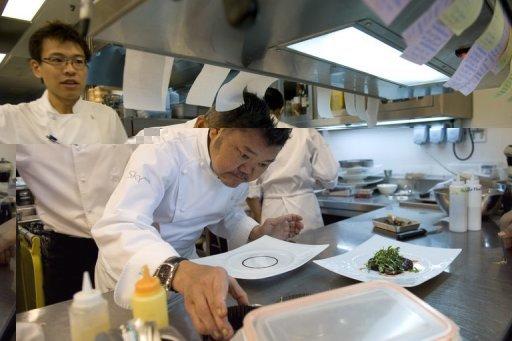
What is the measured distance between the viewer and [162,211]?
0.81 m

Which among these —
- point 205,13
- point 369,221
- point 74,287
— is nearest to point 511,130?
point 369,221

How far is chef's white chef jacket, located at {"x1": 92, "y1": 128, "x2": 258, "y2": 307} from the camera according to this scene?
539 mm

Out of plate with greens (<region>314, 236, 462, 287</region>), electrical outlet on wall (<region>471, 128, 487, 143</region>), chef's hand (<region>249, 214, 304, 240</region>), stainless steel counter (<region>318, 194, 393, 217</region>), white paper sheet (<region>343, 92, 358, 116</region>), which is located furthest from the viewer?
electrical outlet on wall (<region>471, 128, 487, 143</region>)

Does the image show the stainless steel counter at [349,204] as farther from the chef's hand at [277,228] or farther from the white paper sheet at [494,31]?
the white paper sheet at [494,31]

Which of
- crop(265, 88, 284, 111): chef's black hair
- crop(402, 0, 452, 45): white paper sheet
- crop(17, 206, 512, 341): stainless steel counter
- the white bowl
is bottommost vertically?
crop(17, 206, 512, 341): stainless steel counter

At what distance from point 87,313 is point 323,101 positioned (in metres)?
0.63

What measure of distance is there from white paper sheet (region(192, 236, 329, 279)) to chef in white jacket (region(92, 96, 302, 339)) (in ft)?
0.32

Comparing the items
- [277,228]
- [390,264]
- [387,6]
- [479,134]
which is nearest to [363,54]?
[387,6]

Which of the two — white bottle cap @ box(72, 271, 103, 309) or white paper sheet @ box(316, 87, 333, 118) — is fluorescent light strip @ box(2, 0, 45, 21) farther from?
white paper sheet @ box(316, 87, 333, 118)

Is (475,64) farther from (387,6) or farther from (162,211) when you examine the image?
(162,211)

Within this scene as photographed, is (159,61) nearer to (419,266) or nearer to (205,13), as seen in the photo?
(205,13)

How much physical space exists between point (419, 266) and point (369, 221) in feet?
1.82

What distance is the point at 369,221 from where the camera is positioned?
1352mm

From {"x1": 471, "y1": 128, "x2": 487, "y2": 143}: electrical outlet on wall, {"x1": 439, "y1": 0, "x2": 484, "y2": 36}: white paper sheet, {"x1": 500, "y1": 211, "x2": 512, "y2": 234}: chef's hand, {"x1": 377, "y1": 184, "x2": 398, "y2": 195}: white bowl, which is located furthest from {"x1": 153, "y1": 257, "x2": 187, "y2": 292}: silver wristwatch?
{"x1": 471, "y1": 128, "x2": 487, "y2": 143}: electrical outlet on wall
